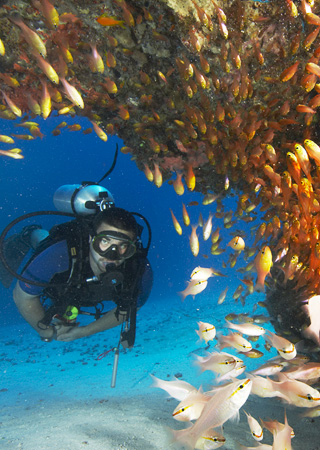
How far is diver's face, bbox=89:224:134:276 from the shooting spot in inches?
175

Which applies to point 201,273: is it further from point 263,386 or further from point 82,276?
point 82,276

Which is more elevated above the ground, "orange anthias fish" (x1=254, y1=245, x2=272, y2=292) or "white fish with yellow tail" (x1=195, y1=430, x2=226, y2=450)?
"orange anthias fish" (x1=254, y1=245, x2=272, y2=292)

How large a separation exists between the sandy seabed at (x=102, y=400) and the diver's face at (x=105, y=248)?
1.98 metres

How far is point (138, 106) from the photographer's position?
4953mm

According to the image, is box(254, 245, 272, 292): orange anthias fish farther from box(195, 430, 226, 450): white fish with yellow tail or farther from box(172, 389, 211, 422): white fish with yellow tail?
box(195, 430, 226, 450): white fish with yellow tail

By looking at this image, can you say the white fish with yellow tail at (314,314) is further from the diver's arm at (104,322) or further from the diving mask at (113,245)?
the diver's arm at (104,322)

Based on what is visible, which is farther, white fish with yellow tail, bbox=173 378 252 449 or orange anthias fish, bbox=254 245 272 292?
orange anthias fish, bbox=254 245 272 292

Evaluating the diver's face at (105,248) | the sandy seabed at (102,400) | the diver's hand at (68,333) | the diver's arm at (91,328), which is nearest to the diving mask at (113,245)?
the diver's face at (105,248)

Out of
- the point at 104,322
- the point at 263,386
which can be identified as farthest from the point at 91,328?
the point at 263,386

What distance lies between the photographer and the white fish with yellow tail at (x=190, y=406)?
240cm

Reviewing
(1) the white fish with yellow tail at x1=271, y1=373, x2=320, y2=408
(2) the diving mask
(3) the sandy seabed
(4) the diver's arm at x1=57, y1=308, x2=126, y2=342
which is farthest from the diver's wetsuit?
(1) the white fish with yellow tail at x1=271, y1=373, x2=320, y2=408

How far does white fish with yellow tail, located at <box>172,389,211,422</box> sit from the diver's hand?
8.07 ft

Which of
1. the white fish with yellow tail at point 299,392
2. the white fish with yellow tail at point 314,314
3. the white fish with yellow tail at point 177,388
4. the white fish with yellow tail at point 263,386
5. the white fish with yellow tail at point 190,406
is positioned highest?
the white fish with yellow tail at point 314,314

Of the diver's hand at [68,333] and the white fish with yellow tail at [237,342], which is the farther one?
the diver's hand at [68,333]
